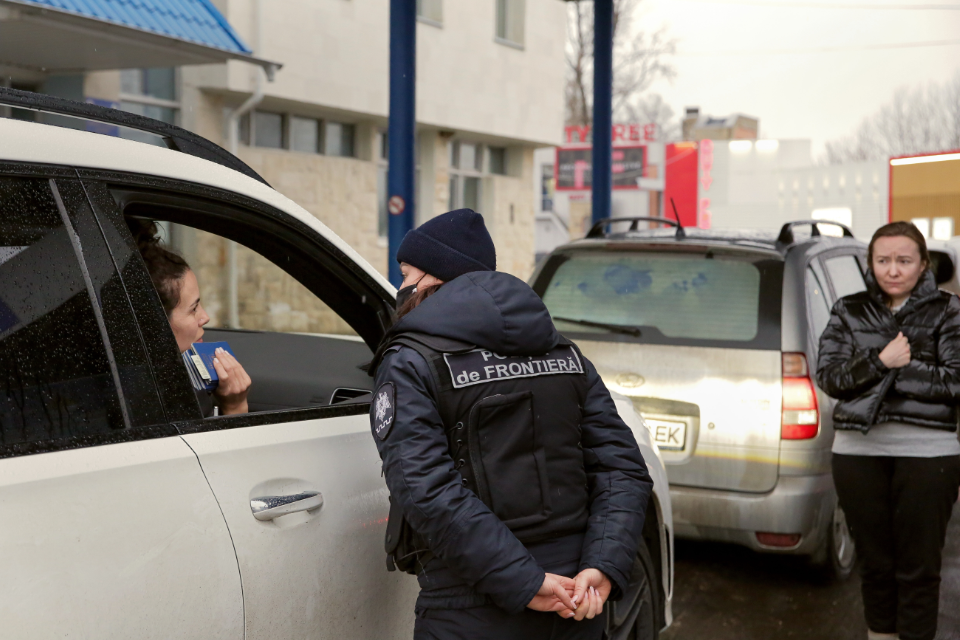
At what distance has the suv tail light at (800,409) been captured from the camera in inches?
186

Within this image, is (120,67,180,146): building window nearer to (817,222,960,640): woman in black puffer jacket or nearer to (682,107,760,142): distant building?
(817,222,960,640): woman in black puffer jacket

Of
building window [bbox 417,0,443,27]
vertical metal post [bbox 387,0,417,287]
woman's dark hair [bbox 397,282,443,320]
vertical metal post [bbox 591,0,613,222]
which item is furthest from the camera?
building window [bbox 417,0,443,27]

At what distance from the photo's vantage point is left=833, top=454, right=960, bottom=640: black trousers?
391 centimetres

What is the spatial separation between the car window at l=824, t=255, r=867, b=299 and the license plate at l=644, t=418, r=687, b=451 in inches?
46.3

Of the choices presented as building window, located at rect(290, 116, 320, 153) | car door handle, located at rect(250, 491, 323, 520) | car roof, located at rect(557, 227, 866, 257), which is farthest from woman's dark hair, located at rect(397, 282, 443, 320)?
building window, located at rect(290, 116, 320, 153)

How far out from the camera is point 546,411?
2.27 metres

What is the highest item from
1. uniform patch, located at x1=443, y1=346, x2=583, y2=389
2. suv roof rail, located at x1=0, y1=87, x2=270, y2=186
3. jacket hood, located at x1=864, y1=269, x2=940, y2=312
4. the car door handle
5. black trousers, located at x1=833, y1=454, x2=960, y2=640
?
suv roof rail, located at x1=0, y1=87, x2=270, y2=186

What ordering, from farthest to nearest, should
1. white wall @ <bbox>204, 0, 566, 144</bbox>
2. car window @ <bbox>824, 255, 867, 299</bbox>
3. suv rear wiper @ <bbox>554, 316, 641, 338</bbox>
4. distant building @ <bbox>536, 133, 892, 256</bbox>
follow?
distant building @ <bbox>536, 133, 892, 256</bbox> < white wall @ <bbox>204, 0, 566, 144</bbox> < car window @ <bbox>824, 255, 867, 299</bbox> < suv rear wiper @ <bbox>554, 316, 641, 338</bbox>

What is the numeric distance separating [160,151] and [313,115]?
15.0 meters

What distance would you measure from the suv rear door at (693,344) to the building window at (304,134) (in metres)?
11.7

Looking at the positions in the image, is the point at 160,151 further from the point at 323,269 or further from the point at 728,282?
the point at 728,282

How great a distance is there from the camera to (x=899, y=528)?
13.0ft

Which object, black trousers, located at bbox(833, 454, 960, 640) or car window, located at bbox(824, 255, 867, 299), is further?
car window, located at bbox(824, 255, 867, 299)

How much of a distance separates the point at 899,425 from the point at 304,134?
14.0 meters
